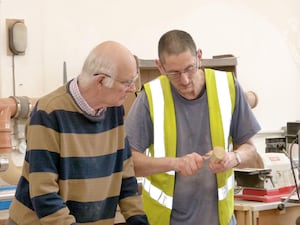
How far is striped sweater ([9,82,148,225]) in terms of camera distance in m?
1.54

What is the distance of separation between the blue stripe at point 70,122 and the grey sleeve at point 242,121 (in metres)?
0.57

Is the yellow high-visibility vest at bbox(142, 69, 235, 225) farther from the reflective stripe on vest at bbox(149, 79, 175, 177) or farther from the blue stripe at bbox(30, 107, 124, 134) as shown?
the blue stripe at bbox(30, 107, 124, 134)

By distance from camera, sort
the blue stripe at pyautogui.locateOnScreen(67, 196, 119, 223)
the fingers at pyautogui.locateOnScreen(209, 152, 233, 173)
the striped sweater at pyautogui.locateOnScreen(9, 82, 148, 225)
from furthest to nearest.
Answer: the fingers at pyautogui.locateOnScreen(209, 152, 233, 173)
the blue stripe at pyautogui.locateOnScreen(67, 196, 119, 223)
the striped sweater at pyautogui.locateOnScreen(9, 82, 148, 225)

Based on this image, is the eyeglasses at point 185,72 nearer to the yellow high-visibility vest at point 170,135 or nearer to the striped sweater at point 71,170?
the yellow high-visibility vest at point 170,135

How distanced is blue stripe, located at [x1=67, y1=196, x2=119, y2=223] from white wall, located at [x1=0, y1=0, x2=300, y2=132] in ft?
6.09

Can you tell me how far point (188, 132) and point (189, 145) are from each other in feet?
0.16

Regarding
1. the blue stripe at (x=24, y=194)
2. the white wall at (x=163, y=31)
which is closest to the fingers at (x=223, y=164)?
the blue stripe at (x=24, y=194)

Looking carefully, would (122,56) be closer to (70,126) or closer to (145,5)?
(70,126)

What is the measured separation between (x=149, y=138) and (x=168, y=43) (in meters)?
0.36

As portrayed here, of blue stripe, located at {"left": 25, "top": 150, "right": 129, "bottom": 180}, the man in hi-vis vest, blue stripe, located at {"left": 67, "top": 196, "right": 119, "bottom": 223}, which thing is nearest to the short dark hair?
the man in hi-vis vest

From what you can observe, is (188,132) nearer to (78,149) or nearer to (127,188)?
(127,188)

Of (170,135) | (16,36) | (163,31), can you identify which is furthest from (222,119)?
(163,31)

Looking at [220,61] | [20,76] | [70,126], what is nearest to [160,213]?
[70,126]

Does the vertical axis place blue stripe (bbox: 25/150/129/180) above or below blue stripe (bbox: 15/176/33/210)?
above
